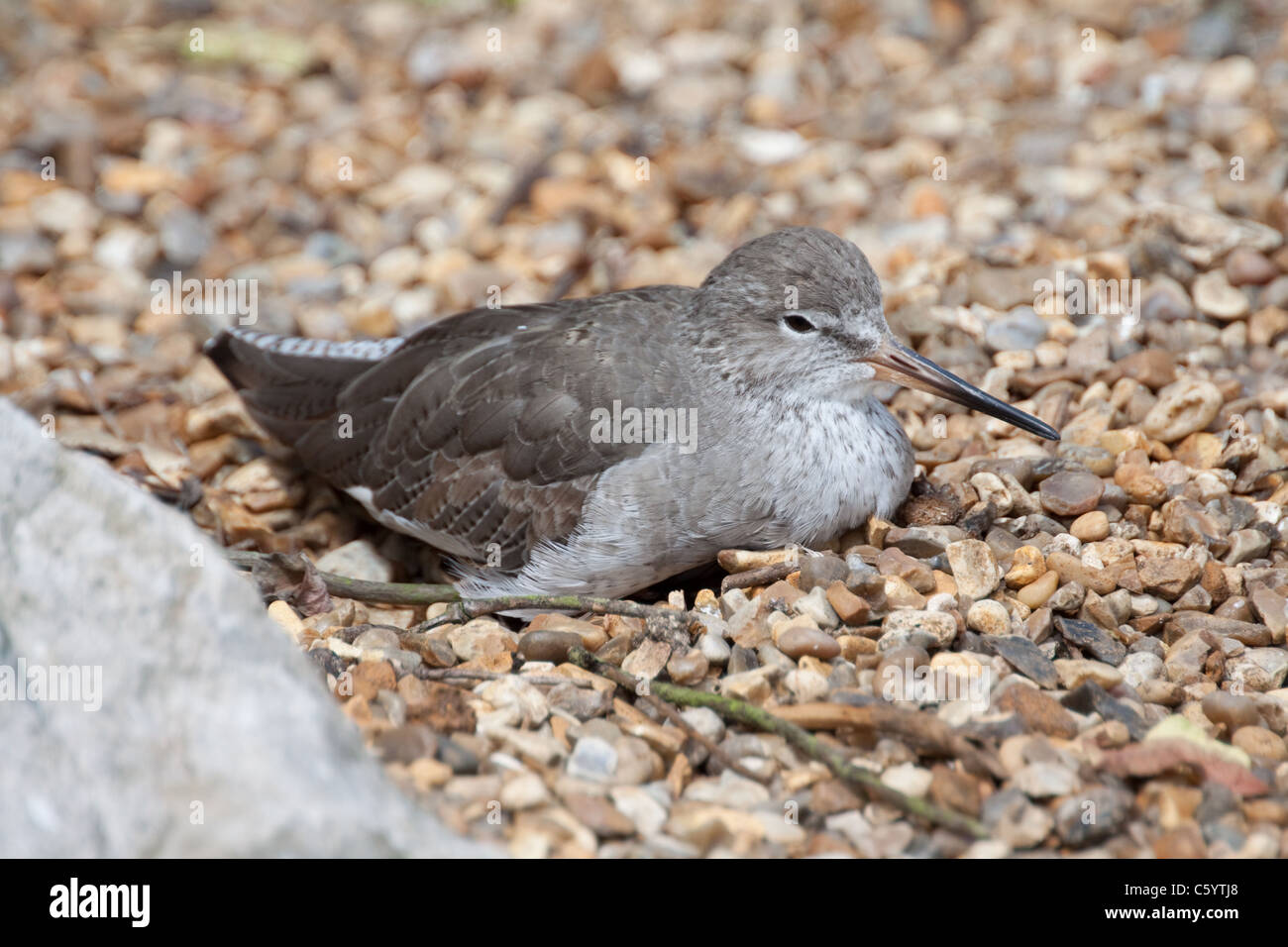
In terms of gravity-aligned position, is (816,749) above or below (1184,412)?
below

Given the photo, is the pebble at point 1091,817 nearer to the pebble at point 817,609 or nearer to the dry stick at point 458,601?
the pebble at point 817,609

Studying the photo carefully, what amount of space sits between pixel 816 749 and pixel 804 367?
67.9 inches

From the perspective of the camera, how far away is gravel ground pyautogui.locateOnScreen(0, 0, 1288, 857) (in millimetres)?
3559

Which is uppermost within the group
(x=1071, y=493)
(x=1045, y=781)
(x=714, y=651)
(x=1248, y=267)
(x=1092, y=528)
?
(x=1248, y=267)

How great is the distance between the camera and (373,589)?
196 inches

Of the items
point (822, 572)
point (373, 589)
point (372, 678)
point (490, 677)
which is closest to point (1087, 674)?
point (822, 572)

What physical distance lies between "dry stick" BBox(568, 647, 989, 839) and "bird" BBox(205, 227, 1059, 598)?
87 centimetres

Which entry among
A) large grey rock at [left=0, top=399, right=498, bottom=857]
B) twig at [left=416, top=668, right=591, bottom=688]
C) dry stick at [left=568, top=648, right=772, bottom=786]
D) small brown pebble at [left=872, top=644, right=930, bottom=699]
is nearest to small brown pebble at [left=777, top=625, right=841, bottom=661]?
small brown pebble at [left=872, top=644, right=930, bottom=699]

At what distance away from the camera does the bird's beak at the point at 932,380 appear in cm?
485

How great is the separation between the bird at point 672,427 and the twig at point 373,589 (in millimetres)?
141

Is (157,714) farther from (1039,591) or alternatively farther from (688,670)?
(1039,591)

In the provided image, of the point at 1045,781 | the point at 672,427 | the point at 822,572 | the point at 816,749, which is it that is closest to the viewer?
the point at 1045,781

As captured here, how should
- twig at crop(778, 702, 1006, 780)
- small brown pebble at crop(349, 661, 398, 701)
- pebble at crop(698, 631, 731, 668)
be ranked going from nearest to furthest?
twig at crop(778, 702, 1006, 780) → small brown pebble at crop(349, 661, 398, 701) → pebble at crop(698, 631, 731, 668)

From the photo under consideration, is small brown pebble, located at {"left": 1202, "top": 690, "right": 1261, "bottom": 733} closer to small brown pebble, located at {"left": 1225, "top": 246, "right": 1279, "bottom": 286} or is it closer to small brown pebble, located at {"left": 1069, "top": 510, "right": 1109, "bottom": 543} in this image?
small brown pebble, located at {"left": 1069, "top": 510, "right": 1109, "bottom": 543}
